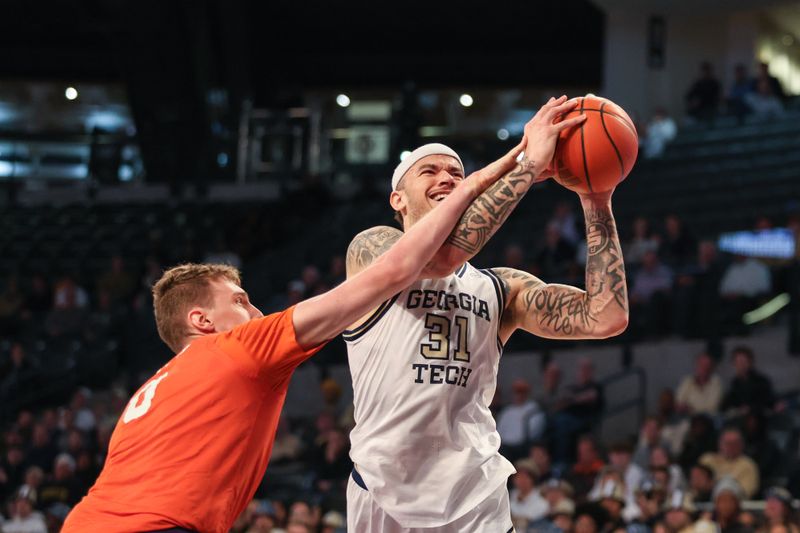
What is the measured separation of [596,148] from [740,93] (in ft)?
55.8

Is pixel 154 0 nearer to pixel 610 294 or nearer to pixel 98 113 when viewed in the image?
pixel 98 113

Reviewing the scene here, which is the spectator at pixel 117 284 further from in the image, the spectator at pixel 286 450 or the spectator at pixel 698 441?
the spectator at pixel 698 441

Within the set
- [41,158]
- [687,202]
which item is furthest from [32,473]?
[41,158]

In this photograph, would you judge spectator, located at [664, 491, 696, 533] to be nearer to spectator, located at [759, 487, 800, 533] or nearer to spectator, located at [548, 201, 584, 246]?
spectator, located at [759, 487, 800, 533]

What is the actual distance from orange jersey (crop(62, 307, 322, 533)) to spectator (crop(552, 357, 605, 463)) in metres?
9.32

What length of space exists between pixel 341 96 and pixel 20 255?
10986mm

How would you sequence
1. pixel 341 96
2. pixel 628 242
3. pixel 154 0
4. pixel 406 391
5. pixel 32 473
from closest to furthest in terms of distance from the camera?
pixel 406 391, pixel 32 473, pixel 628 242, pixel 154 0, pixel 341 96

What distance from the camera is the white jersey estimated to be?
16.8 ft

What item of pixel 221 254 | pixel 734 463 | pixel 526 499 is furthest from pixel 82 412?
pixel 734 463

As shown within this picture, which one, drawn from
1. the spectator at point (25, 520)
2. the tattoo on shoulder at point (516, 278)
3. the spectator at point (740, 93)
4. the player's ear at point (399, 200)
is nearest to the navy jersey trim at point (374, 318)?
the player's ear at point (399, 200)

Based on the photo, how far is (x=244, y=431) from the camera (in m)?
4.20

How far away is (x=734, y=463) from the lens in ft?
37.7

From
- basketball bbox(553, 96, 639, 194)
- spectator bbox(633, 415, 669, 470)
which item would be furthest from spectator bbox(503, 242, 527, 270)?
basketball bbox(553, 96, 639, 194)

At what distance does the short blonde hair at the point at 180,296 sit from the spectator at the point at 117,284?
15.1 meters
